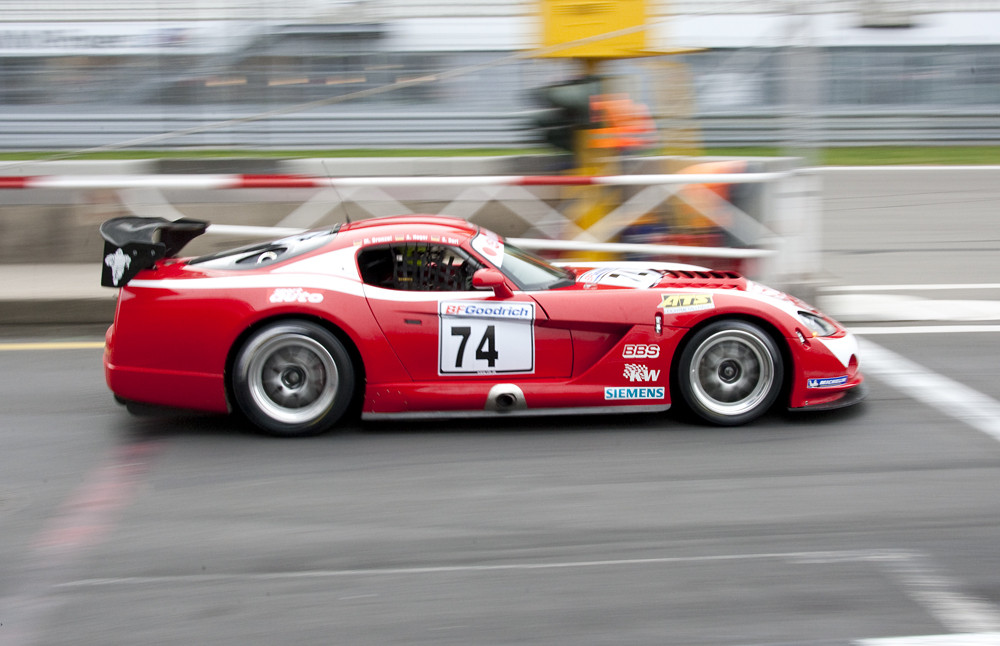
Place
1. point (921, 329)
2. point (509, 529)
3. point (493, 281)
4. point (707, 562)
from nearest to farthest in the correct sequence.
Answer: point (707, 562)
point (509, 529)
point (493, 281)
point (921, 329)

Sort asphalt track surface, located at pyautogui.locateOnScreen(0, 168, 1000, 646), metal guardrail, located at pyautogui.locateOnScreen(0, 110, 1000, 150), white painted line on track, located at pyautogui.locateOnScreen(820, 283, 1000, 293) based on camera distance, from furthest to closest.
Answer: metal guardrail, located at pyautogui.locateOnScreen(0, 110, 1000, 150) < white painted line on track, located at pyautogui.locateOnScreen(820, 283, 1000, 293) < asphalt track surface, located at pyautogui.locateOnScreen(0, 168, 1000, 646)

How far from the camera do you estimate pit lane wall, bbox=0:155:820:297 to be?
25.9 ft

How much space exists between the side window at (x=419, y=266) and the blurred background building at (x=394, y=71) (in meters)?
10.5

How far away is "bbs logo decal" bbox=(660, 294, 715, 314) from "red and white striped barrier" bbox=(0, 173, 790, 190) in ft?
9.05

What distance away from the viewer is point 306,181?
775 centimetres

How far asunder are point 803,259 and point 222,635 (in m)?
5.80

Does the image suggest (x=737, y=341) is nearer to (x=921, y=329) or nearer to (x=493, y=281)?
(x=493, y=281)

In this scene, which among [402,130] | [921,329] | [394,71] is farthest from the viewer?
[402,130]

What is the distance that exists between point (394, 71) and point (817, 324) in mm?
12011

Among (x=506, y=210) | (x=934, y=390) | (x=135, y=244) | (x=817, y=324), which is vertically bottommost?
(x=934, y=390)

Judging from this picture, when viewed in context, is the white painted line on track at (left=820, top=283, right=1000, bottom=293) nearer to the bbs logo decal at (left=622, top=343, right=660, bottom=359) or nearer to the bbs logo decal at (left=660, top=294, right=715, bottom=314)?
the bbs logo decal at (left=660, top=294, right=715, bottom=314)

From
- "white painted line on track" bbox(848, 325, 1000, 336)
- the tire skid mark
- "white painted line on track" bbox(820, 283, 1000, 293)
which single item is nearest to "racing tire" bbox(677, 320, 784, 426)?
"white painted line on track" bbox(848, 325, 1000, 336)

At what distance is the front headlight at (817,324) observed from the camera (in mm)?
5348

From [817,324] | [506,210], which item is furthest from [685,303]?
[506,210]
